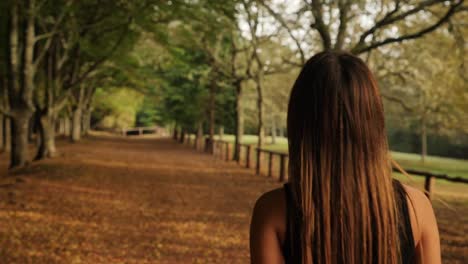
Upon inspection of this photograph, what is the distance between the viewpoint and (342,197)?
162cm

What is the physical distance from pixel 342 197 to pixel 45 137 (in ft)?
62.2

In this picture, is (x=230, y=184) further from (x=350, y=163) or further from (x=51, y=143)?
(x=350, y=163)

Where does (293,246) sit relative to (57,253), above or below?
above

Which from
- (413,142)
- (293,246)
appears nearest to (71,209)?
(293,246)

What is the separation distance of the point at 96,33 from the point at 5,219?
10.7m

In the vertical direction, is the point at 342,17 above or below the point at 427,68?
above

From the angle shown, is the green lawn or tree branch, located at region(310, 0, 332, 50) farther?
the green lawn

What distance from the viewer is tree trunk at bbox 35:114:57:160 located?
1825 centimetres

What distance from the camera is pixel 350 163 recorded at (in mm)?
1637

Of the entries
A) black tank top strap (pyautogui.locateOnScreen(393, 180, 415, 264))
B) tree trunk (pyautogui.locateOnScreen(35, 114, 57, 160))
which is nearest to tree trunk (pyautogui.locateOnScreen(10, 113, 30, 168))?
tree trunk (pyautogui.locateOnScreen(35, 114, 57, 160))

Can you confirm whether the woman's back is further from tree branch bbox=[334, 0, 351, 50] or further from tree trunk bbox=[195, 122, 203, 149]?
tree trunk bbox=[195, 122, 203, 149]

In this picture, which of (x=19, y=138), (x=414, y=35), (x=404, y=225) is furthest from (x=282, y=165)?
(x=404, y=225)

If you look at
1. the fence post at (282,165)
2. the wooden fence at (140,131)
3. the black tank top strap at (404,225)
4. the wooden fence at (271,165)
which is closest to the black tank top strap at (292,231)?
the black tank top strap at (404,225)

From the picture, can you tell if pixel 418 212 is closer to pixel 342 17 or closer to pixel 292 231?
pixel 292 231
